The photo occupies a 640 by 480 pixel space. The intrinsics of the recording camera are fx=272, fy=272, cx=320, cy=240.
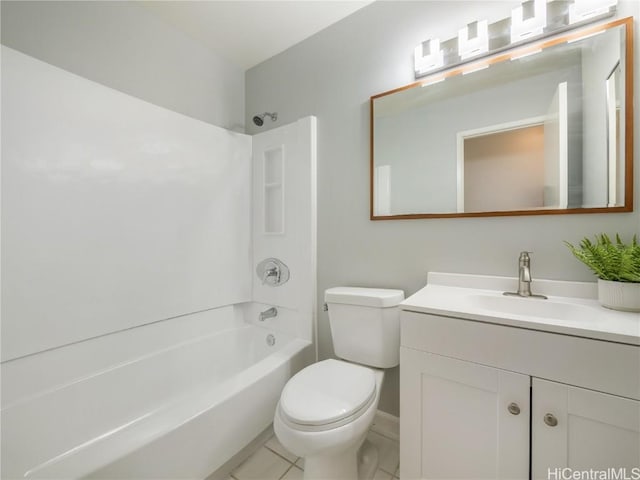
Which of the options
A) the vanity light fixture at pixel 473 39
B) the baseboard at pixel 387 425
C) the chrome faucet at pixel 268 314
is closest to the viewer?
the vanity light fixture at pixel 473 39

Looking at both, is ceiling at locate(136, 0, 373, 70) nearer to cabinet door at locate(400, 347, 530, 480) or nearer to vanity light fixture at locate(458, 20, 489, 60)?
vanity light fixture at locate(458, 20, 489, 60)

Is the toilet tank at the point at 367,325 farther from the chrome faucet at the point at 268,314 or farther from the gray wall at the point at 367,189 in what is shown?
the chrome faucet at the point at 268,314

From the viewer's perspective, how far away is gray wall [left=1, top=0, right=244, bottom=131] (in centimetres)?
130

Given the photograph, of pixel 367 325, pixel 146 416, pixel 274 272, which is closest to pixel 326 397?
pixel 367 325

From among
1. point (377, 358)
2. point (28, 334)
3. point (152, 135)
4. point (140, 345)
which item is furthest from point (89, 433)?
point (152, 135)

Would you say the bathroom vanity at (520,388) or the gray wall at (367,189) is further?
the gray wall at (367,189)

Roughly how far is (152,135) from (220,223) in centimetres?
66

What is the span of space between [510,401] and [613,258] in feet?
1.99

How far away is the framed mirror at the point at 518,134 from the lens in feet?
3.37

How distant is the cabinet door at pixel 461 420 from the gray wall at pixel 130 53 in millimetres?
2039

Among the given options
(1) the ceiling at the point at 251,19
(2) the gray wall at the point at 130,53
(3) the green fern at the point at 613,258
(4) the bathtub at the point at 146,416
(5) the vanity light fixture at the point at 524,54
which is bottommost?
(4) the bathtub at the point at 146,416

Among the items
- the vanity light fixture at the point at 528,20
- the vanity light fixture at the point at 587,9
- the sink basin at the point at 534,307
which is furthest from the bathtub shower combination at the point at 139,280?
the vanity light fixture at the point at 587,9

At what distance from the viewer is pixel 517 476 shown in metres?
0.84

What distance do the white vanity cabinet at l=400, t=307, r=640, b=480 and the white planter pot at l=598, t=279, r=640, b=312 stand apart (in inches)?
11.6
